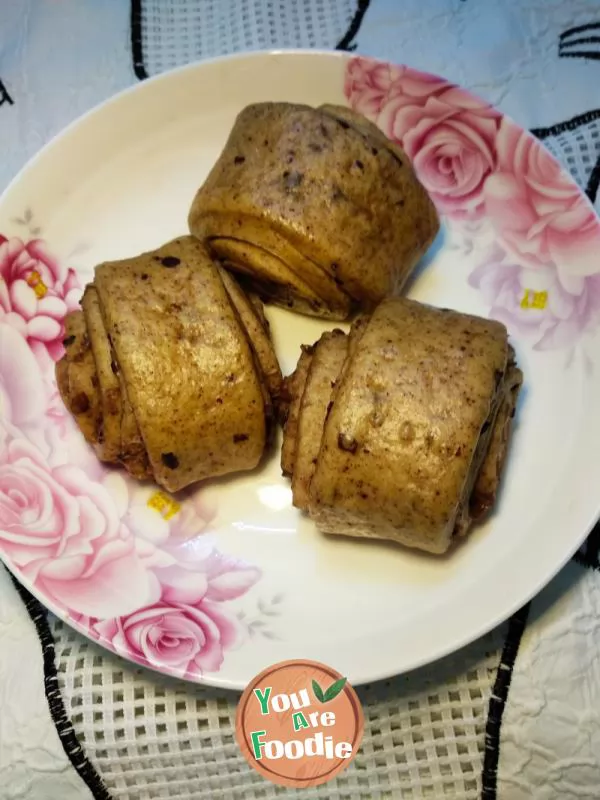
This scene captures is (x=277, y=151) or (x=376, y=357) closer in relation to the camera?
(x=376, y=357)

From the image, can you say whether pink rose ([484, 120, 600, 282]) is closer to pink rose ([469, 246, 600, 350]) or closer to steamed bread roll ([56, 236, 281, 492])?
pink rose ([469, 246, 600, 350])

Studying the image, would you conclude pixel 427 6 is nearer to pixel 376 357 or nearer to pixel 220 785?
pixel 376 357

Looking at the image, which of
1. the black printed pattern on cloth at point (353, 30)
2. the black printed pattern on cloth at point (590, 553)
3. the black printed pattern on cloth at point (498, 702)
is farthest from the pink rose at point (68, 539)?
the black printed pattern on cloth at point (353, 30)

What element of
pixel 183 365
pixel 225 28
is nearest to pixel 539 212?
pixel 183 365

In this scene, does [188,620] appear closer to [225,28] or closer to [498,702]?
[498,702]

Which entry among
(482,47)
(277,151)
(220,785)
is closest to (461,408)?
(277,151)
